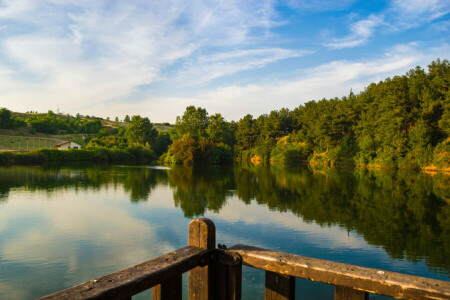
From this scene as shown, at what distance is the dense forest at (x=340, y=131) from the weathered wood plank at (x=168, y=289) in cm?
4772

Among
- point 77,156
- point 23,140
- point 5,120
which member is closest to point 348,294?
point 77,156

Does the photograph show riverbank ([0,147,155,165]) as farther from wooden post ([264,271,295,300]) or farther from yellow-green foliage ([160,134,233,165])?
wooden post ([264,271,295,300])

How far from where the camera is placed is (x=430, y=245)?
1036 cm

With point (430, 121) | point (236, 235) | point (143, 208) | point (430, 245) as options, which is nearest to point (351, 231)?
point (430, 245)

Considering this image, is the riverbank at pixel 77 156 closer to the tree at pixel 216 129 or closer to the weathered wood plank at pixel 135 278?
the tree at pixel 216 129

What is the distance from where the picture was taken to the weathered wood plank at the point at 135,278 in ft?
6.17

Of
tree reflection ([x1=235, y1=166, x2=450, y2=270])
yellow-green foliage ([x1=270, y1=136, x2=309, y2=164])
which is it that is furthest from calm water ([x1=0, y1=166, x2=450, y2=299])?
yellow-green foliage ([x1=270, y1=136, x2=309, y2=164])

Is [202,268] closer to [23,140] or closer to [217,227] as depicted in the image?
[217,227]

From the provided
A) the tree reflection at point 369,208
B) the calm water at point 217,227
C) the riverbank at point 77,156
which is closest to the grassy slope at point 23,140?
the riverbank at point 77,156

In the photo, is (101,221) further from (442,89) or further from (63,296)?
(442,89)

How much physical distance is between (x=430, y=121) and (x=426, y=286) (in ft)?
172

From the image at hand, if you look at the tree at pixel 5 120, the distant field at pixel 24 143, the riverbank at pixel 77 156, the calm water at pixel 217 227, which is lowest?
the calm water at pixel 217 227

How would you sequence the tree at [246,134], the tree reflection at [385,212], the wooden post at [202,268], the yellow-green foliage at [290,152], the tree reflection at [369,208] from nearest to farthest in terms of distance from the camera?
the wooden post at [202,268] → the tree reflection at [385,212] → the tree reflection at [369,208] → the yellow-green foliage at [290,152] → the tree at [246,134]

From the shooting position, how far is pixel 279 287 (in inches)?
103
